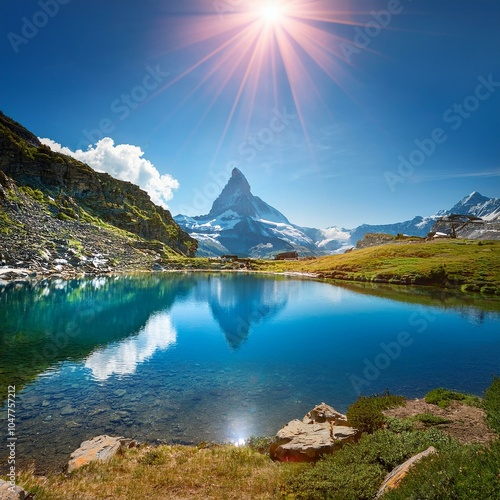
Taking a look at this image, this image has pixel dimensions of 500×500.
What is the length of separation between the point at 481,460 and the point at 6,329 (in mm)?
46660

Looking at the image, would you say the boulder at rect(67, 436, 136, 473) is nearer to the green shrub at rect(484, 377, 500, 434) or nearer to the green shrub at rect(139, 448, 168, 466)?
the green shrub at rect(139, 448, 168, 466)

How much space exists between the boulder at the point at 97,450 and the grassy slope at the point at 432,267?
8991 centimetres

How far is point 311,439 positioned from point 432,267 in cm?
10234

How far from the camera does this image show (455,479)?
6.87 metres

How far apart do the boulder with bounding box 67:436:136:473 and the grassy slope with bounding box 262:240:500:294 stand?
89.9 metres

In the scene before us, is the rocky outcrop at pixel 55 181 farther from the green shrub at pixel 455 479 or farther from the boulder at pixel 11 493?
the green shrub at pixel 455 479

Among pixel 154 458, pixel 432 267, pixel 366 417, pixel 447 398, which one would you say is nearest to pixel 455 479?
pixel 366 417

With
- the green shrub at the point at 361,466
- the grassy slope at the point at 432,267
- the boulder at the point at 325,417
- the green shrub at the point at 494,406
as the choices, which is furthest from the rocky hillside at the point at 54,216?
the green shrub at the point at 494,406

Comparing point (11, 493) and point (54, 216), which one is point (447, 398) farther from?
point (54, 216)

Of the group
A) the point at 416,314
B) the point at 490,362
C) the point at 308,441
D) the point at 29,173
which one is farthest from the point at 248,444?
the point at 29,173

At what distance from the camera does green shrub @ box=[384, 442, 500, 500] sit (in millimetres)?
6234

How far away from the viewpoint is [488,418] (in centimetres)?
1424

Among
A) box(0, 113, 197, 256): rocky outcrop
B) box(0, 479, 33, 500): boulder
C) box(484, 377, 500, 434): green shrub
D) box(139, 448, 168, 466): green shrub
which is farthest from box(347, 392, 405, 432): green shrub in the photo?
box(0, 113, 197, 256): rocky outcrop

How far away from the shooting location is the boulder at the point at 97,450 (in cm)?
1285
